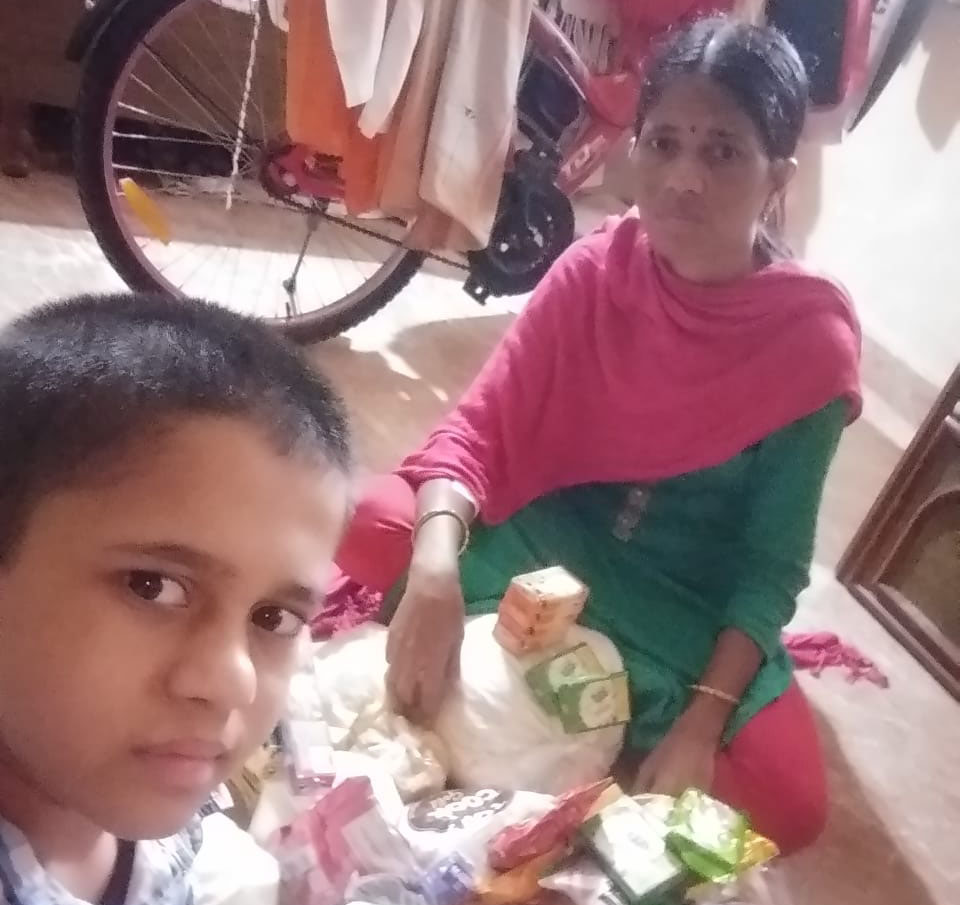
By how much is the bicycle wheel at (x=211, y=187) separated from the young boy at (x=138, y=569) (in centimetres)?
112

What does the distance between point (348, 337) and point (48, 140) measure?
2.72 feet

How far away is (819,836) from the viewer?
1223 millimetres

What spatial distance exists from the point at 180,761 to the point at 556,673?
598 millimetres

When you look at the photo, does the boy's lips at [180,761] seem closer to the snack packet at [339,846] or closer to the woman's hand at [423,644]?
the snack packet at [339,846]

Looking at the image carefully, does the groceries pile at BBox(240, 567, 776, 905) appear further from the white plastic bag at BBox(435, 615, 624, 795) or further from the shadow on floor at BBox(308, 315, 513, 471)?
the shadow on floor at BBox(308, 315, 513, 471)

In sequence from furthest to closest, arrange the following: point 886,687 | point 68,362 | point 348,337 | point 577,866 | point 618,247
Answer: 1. point 348,337
2. point 886,687
3. point 618,247
4. point 577,866
5. point 68,362

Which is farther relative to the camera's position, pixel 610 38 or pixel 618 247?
pixel 610 38

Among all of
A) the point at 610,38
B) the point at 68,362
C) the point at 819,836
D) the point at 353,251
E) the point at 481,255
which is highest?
the point at 610,38

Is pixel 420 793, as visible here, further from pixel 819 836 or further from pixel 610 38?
pixel 610 38

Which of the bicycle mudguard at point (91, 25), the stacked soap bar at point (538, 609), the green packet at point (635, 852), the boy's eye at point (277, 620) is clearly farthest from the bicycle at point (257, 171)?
the boy's eye at point (277, 620)

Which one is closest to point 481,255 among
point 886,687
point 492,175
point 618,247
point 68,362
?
point 492,175

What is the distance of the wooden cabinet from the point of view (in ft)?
5.23

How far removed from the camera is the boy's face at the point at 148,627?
49cm

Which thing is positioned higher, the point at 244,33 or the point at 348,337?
the point at 244,33
